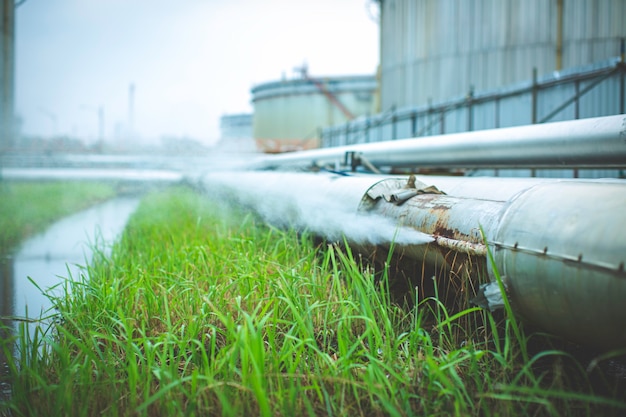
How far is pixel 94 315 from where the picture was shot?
206 centimetres

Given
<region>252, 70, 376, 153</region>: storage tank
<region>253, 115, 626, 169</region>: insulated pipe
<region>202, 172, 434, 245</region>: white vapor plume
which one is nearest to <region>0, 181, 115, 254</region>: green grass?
<region>202, 172, 434, 245</region>: white vapor plume

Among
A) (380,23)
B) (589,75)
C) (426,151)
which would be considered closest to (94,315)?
(426,151)

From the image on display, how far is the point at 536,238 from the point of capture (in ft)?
3.93

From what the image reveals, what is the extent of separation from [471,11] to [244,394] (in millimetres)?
9281

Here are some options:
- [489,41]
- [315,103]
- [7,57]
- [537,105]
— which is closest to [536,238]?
[537,105]

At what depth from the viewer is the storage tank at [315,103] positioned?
18.4 meters

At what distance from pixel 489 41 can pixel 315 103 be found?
10.1 meters

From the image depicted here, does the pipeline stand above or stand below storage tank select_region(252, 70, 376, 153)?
below

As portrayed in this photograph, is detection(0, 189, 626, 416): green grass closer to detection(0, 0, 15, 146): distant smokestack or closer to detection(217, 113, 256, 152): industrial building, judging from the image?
detection(0, 0, 15, 146): distant smokestack

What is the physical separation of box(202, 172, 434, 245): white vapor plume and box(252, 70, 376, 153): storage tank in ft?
47.4

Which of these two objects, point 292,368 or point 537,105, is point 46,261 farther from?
point 537,105

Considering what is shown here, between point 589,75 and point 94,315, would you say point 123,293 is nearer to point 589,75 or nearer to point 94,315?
point 94,315

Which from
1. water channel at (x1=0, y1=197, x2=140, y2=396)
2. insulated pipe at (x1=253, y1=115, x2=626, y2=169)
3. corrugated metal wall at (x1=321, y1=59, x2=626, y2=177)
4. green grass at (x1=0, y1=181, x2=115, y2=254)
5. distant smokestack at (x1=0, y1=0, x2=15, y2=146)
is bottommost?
water channel at (x1=0, y1=197, x2=140, y2=396)

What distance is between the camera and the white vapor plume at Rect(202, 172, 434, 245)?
1.94 metres
